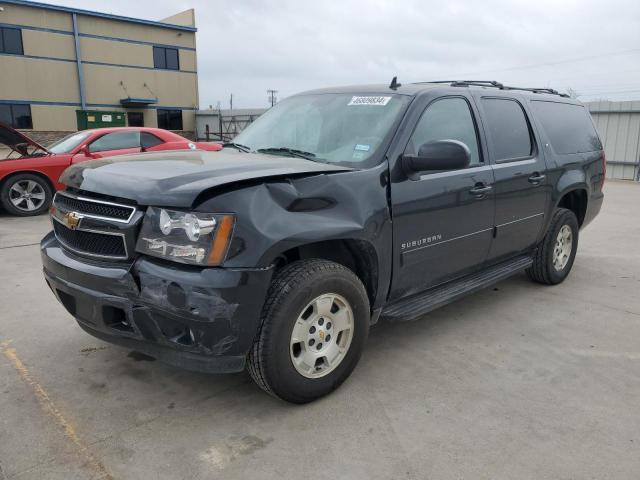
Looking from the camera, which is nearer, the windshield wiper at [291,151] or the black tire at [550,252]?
the windshield wiper at [291,151]

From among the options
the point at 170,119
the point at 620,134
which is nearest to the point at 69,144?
the point at 620,134

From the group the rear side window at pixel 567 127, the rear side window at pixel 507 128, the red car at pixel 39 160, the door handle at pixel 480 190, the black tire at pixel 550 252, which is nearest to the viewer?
the door handle at pixel 480 190

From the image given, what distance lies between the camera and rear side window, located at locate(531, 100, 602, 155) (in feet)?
15.7

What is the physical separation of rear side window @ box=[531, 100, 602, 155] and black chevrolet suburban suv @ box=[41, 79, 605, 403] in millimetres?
624

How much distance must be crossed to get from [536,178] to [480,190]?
3.14 ft

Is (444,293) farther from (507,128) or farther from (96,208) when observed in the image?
(96,208)

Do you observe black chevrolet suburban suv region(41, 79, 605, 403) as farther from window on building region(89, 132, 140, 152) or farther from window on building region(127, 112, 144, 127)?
window on building region(127, 112, 144, 127)

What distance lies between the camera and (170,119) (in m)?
33.0

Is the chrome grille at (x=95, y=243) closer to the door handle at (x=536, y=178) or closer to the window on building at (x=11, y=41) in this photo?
the door handle at (x=536, y=178)

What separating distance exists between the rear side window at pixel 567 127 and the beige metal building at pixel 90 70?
22.9 metres

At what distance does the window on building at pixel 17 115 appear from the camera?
27.0m

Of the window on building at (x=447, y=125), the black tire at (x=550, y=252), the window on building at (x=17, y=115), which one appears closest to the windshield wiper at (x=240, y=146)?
the window on building at (x=447, y=125)

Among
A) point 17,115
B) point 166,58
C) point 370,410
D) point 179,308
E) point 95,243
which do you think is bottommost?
point 370,410

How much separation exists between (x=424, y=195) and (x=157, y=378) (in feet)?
6.66
